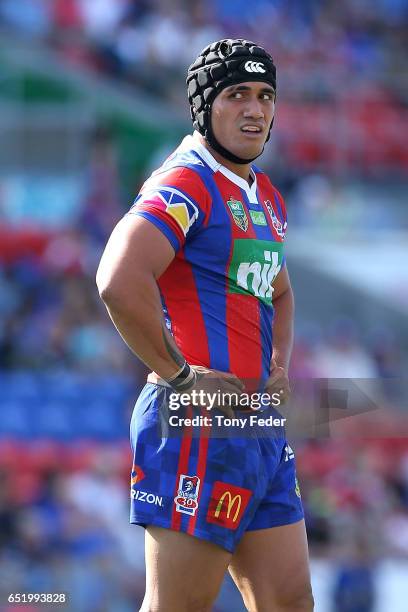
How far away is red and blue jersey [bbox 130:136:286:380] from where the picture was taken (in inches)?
149

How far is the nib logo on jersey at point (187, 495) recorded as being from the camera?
3754mm

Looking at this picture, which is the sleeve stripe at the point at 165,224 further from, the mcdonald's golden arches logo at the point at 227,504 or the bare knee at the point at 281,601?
the bare knee at the point at 281,601

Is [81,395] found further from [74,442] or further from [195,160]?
[195,160]

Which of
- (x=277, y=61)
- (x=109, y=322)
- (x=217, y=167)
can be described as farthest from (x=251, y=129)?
(x=277, y=61)

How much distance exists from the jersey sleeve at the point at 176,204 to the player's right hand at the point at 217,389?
1.22ft

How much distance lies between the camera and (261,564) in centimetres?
391

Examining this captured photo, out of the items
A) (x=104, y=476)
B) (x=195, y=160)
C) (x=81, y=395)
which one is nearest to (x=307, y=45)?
(x=81, y=395)

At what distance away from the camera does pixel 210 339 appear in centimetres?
383

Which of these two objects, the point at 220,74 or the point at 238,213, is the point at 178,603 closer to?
the point at 238,213

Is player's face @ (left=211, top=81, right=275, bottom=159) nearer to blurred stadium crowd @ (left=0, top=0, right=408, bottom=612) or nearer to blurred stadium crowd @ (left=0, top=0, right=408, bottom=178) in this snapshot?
blurred stadium crowd @ (left=0, top=0, right=408, bottom=612)

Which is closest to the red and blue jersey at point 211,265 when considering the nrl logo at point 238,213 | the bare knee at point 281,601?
the nrl logo at point 238,213

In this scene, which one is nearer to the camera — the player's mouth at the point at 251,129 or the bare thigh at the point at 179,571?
the bare thigh at the point at 179,571

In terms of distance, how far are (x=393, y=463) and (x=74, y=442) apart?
243 centimetres

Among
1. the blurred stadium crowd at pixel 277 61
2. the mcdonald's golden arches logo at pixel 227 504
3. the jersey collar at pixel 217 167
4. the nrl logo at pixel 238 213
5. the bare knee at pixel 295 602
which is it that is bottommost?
the bare knee at pixel 295 602
